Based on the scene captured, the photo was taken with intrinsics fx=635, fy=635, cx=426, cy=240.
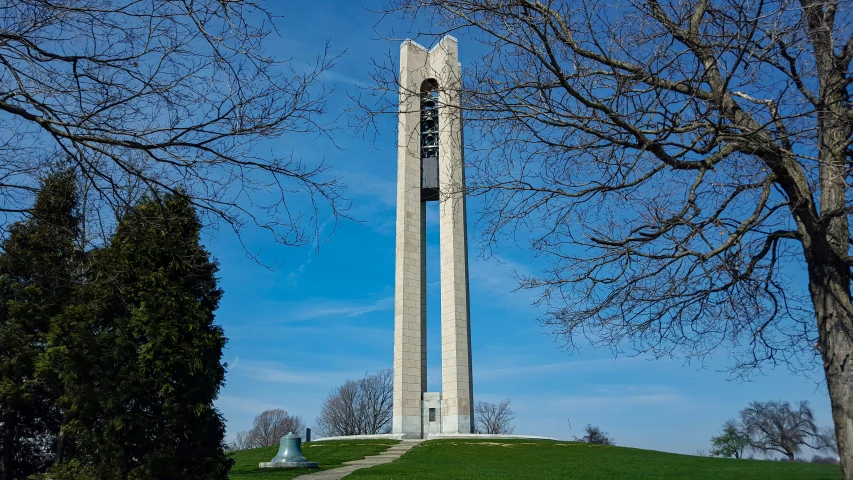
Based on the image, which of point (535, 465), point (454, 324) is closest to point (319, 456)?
point (535, 465)

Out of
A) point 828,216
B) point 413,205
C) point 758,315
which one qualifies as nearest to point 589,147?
point 828,216

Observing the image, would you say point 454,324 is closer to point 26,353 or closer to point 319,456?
point 319,456

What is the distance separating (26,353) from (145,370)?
4693 mm

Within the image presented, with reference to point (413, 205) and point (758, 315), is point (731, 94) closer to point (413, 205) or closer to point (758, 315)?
point (758, 315)

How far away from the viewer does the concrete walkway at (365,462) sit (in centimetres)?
1516

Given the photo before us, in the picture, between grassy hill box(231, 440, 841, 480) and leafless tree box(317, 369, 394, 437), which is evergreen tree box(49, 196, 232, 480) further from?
leafless tree box(317, 369, 394, 437)

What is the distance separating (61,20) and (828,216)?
257 inches

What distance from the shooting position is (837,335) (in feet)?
19.1

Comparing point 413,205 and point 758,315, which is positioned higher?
point 413,205

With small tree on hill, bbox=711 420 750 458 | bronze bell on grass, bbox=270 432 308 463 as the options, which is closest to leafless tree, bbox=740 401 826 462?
small tree on hill, bbox=711 420 750 458

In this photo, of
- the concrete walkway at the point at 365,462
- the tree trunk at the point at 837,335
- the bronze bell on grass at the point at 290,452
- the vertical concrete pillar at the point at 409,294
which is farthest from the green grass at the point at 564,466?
the vertical concrete pillar at the point at 409,294

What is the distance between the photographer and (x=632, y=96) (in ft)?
18.0

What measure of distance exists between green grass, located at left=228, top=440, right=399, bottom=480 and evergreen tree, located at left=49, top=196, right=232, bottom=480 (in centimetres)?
288

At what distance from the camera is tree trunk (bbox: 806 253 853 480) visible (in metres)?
5.66
